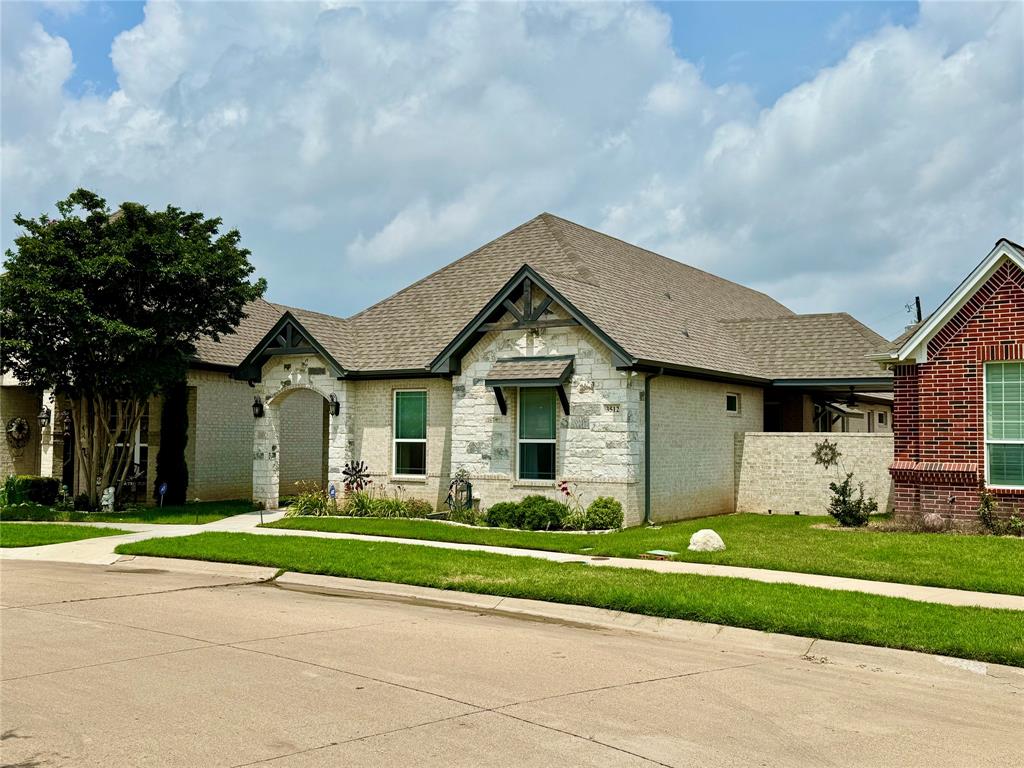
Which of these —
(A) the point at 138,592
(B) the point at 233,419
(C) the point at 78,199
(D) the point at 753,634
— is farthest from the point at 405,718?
(B) the point at 233,419

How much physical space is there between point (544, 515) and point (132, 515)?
34.4 feet

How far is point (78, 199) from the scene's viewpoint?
2223cm

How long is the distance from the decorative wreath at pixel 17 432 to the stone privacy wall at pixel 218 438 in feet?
13.3

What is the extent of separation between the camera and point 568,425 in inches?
789

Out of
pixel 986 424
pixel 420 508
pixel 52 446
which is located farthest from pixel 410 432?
pixel 986 424

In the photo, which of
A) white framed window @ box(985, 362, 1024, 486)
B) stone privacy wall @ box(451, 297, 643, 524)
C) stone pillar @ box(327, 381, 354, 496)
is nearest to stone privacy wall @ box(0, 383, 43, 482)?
stone pillar @ box(327, 381, 354, 496)

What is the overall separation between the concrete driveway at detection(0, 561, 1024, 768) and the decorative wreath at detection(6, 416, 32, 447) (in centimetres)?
1757

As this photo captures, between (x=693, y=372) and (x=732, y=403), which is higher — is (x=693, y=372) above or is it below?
above

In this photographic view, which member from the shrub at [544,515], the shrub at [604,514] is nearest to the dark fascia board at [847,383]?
the shrub at [604,514]

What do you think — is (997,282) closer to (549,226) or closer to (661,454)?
(661,454)

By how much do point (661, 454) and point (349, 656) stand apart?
13088 mm

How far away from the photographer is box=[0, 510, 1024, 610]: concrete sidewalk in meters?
11.5

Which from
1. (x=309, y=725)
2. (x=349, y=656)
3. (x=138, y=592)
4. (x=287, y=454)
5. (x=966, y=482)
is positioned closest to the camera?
(x=309, y=725)

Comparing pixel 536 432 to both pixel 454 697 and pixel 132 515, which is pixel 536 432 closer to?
pixel 132 515
